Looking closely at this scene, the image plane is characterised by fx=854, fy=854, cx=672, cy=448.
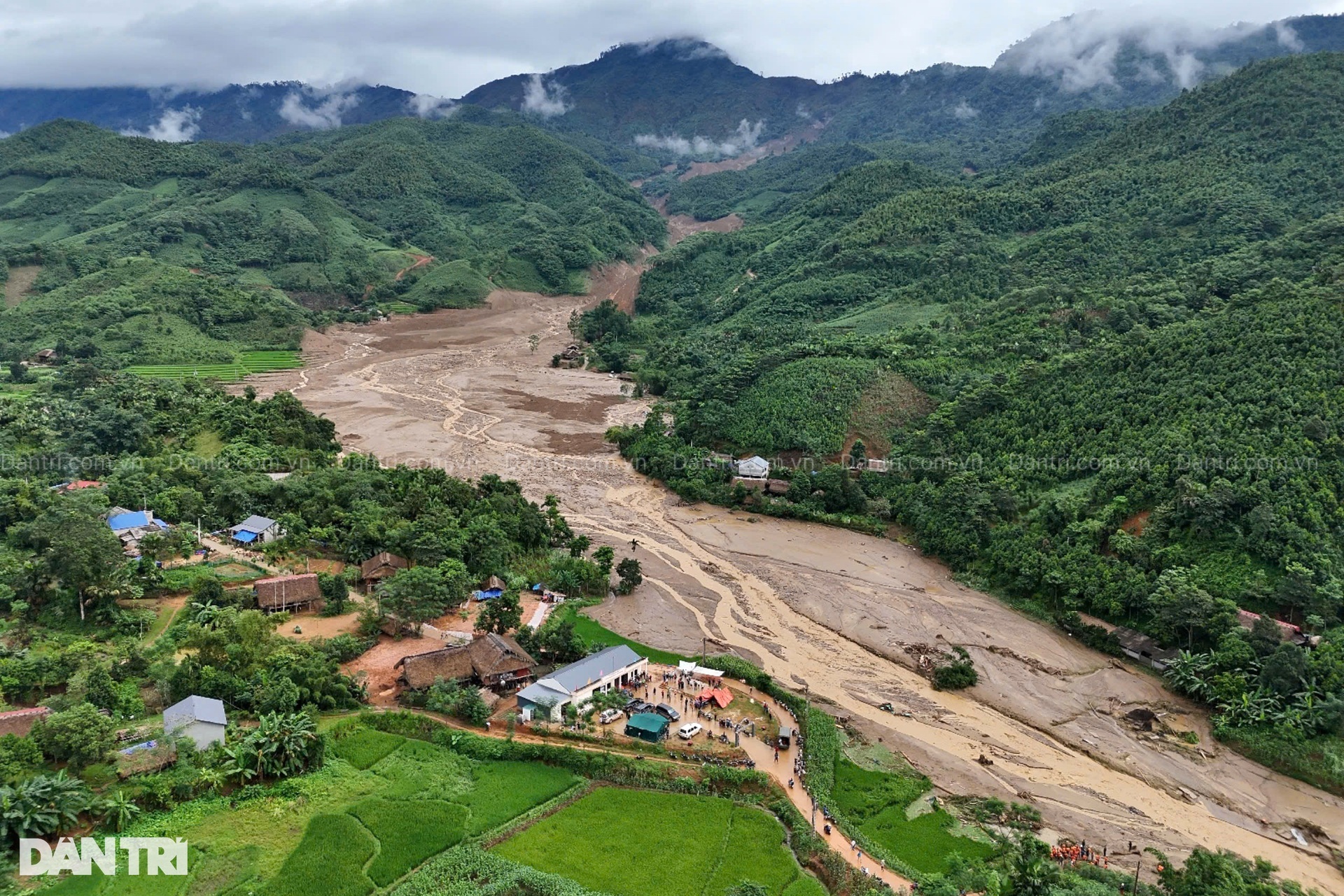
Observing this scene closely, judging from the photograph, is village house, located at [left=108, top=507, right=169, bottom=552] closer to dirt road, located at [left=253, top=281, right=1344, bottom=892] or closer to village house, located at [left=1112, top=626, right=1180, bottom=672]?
dirt road, located at [left=253, top=281, right=1344, bottom=892]

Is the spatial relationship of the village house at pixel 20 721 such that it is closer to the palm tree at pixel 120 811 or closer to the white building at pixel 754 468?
the palm tree at pixel 120 811

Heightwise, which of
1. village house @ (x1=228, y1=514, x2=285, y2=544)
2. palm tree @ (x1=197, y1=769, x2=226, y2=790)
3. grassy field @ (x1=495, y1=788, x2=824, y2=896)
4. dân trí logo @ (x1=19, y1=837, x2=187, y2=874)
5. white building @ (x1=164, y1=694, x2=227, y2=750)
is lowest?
grassy field @ (x1=495, y1=788, x2=824, y2=896)

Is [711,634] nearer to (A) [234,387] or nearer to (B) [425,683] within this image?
(B) [425,683]

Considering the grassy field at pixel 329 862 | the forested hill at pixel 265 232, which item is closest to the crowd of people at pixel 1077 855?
the grassy field at pixel 329 862

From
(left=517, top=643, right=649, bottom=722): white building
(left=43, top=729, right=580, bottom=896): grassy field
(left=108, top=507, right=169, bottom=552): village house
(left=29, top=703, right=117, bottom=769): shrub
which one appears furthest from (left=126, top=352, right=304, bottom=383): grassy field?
(left=43, top=729, right=580, bottom=896): grassy field

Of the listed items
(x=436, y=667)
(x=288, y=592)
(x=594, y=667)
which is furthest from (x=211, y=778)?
(x=288, y=592)

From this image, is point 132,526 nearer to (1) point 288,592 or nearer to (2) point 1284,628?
(1) point 288,592

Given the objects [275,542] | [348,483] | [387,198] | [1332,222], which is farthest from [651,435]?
[387,198]
